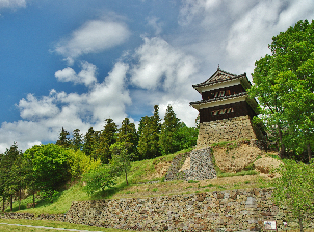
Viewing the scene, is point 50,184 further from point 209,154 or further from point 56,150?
point 209,154

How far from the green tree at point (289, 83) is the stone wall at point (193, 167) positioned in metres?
8.45

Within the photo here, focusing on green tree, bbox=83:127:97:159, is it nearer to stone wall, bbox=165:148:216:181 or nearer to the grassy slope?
the grassy slope

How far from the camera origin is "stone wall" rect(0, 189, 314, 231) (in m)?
17.0

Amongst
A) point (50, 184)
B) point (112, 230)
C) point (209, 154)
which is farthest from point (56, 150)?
point (209, 154)

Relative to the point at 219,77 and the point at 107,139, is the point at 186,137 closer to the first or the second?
the point at 219,77

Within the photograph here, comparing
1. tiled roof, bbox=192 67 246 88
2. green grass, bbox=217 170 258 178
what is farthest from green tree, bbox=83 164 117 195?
tiled roof, bbox=192 67 246 88

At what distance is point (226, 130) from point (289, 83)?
11.5 meters

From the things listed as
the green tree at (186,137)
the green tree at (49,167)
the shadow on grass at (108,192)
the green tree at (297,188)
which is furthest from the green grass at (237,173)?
the green tree at (49,167)

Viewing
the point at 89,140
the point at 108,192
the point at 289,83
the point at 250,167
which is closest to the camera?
the point at 289,83

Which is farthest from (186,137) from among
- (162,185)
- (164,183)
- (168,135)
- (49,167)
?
(49,167)

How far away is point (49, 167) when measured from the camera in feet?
138

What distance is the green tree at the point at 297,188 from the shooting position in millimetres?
12328

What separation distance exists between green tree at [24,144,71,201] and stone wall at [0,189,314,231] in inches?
793

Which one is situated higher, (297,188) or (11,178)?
(11,178)
